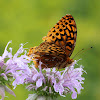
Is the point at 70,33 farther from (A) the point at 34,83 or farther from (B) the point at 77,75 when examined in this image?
(A) the point at 34,83

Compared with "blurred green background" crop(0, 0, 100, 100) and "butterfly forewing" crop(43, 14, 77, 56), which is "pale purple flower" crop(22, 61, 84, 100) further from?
"blurred green background" crop(0, 0, 100, 100)

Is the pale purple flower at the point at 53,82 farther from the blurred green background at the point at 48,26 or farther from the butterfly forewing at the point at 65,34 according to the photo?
the blurred green background at the point at 48,26

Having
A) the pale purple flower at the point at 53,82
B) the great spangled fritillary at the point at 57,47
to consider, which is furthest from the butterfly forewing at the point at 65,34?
the pale purple flower at the point at 53,82

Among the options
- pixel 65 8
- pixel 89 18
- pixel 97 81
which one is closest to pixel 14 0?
pixel 65 8

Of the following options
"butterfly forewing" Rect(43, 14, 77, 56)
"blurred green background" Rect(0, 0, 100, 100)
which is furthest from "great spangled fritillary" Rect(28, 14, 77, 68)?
"blurred green background" Rect(0, 0, 100, 100)

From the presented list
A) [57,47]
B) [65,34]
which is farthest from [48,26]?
[57,47]
